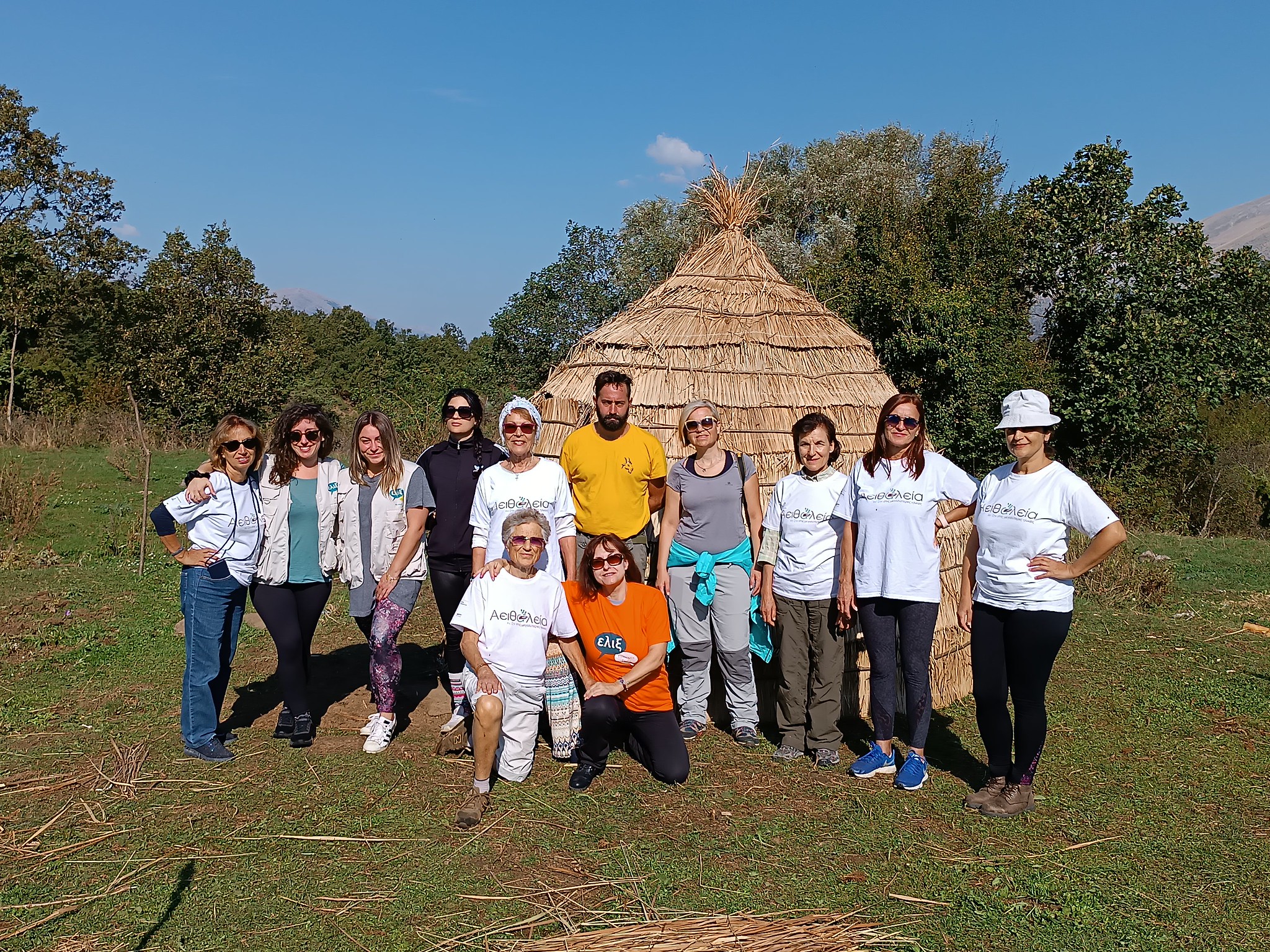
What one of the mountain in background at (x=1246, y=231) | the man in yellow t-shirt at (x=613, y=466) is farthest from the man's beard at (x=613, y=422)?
the mountain in background at (x=1246, y=231)

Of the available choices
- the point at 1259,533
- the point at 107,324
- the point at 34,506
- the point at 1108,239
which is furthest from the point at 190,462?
the point at 1259,533

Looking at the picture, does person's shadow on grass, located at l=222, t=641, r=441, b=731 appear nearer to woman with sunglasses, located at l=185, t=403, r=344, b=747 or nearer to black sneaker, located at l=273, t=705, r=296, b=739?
black sneaker, located at l=273, t=705, r=296, b=739

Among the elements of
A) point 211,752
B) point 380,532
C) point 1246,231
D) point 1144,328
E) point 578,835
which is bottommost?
point 578,835

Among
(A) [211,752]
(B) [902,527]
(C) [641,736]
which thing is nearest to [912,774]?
(B) [902,527]

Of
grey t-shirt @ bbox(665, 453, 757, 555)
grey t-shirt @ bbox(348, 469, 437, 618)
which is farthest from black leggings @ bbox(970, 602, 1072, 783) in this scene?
grey t-shirt @ bbox(348, 469, 437, 618)

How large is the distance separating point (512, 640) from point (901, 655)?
1959mm

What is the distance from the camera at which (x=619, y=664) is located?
4.82 meters

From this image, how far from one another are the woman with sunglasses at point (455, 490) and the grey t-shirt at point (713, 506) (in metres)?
1.05

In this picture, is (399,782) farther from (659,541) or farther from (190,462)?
(190,462)

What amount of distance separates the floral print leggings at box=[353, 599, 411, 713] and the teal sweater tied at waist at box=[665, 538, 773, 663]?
1.54 metres

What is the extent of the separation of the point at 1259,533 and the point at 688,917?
17.3 metres

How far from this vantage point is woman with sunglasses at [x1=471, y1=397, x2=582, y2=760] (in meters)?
4.87

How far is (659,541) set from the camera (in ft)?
17.3

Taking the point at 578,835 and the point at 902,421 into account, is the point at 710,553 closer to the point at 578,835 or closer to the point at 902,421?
the point at 902,421
